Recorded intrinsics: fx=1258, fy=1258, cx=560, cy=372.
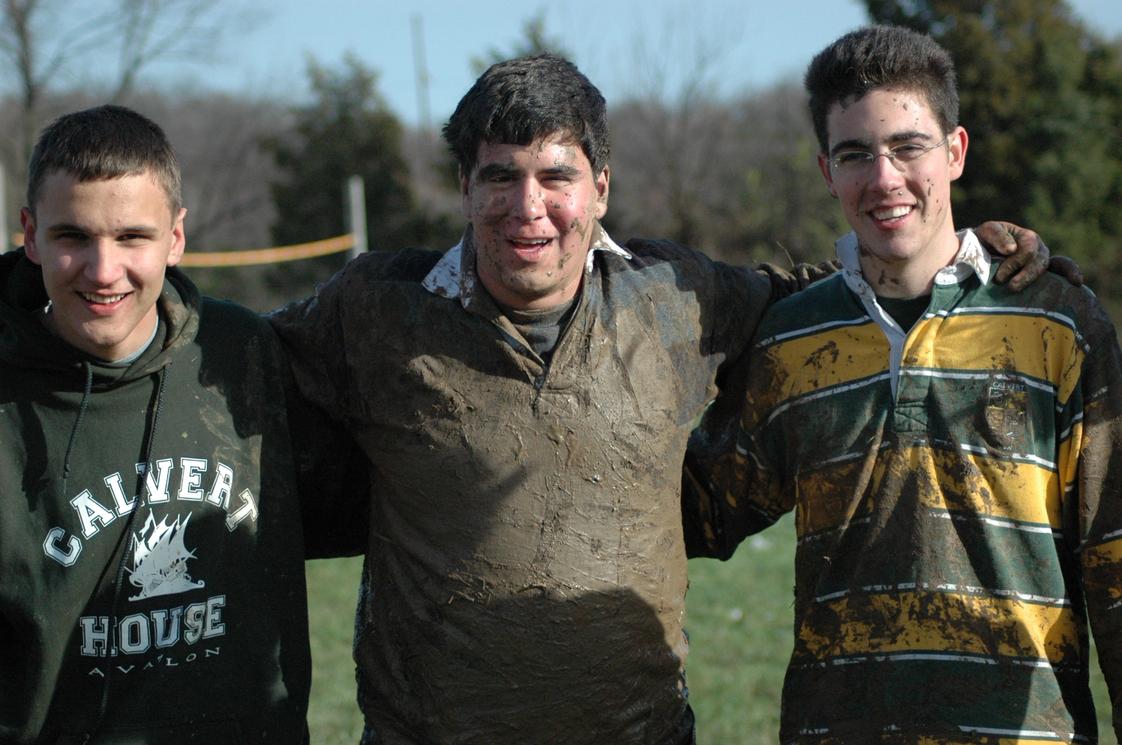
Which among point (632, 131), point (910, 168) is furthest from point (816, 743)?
Answer: point (632, 131)

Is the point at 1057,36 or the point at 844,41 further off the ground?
the point at 1057,36

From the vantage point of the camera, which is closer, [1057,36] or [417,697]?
[417,697]

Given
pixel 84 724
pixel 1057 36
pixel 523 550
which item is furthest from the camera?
pixel 1057 36

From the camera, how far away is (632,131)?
26.5m

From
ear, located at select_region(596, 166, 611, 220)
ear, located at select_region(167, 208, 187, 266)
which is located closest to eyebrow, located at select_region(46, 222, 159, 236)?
ear, located at select_region(167, 208, 187, 266)

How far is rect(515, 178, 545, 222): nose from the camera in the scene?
290 cm

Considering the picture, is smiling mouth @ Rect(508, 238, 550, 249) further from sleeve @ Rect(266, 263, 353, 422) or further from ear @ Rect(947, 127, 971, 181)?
ear @ Rect(947, 127, 971, 181)

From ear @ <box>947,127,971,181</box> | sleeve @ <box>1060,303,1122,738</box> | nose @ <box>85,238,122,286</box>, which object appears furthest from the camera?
ear @ <box>947,127,971,181</box>

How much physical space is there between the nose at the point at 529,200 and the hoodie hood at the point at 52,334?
2.62ft

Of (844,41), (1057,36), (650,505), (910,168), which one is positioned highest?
(1057,36)

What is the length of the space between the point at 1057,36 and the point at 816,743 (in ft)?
50.4

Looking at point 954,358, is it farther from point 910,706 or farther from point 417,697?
point 417,697

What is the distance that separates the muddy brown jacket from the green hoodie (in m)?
0.24

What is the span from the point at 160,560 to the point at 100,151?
0.91m
